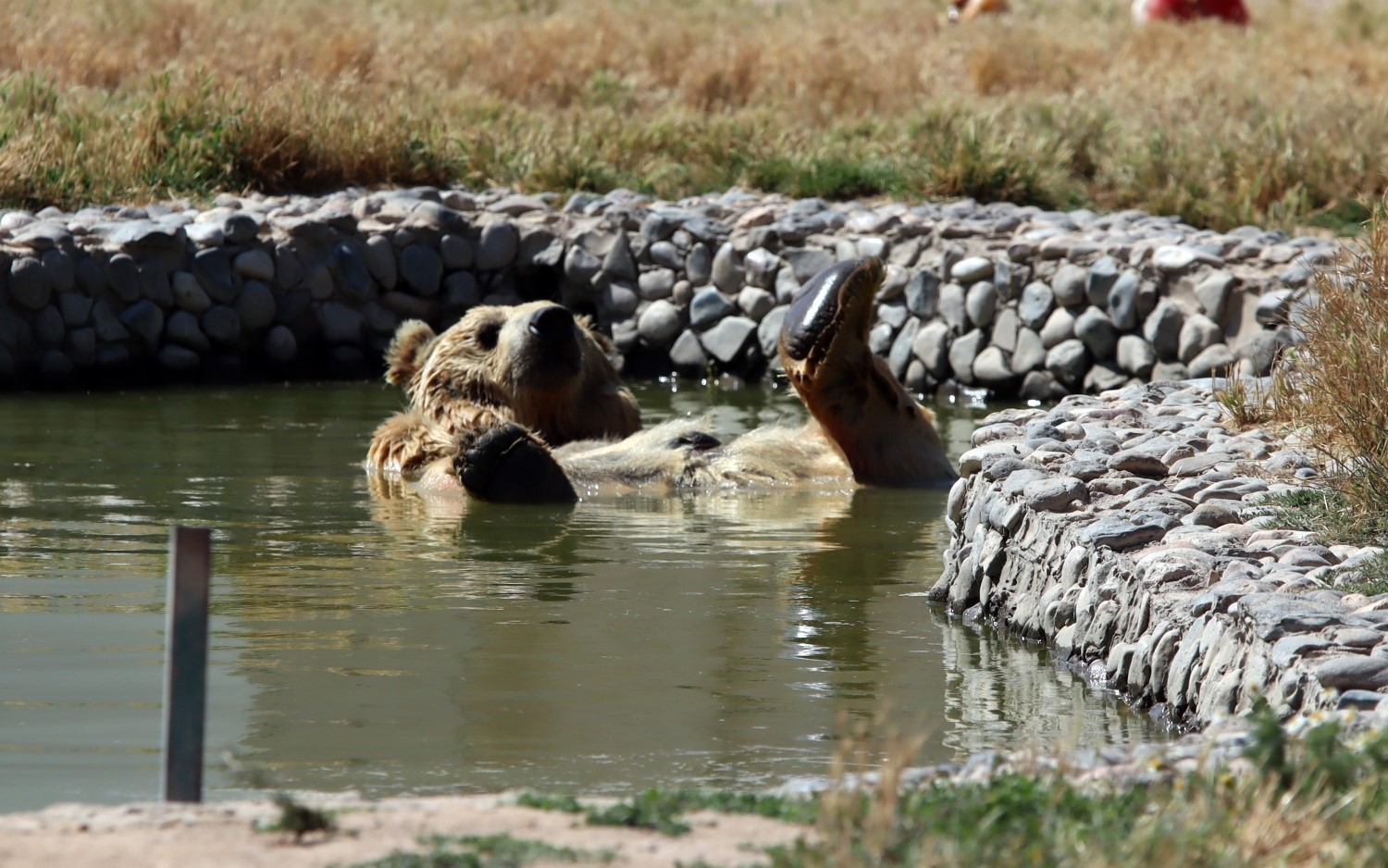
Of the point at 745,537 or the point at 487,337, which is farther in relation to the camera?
the point at 487,337

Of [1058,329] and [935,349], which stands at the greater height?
[1058,329]

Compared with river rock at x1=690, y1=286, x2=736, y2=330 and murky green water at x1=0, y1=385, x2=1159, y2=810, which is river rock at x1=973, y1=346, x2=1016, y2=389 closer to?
river rock at x1=690, y1=286, x2=736, y2=330

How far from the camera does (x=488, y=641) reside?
603 centimetres

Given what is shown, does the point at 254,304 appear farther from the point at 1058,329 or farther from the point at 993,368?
the point at 1058,329

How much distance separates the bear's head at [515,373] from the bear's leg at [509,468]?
41 cm

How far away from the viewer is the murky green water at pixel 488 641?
4.74 meters

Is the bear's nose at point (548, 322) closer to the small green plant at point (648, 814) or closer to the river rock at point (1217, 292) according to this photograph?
the river rock at point (1217, 292)

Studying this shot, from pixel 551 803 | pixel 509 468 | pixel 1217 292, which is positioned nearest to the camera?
pixel 551 803

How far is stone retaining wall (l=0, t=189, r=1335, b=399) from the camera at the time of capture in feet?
42.8

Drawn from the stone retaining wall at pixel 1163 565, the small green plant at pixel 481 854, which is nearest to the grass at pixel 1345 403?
the stone retaining wall at pixel 1163 565

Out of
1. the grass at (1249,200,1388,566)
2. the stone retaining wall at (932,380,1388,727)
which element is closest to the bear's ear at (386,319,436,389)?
the stone retaining wall at (932,380,1388,727)

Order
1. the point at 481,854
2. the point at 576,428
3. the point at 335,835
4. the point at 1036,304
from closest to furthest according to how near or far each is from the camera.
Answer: the point at 481,854 < the point at 335,835 < the point at 576,428 < the point at 1036,304

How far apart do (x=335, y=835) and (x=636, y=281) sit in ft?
37.4

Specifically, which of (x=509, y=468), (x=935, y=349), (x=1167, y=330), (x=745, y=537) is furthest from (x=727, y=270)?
(x=745, y=537)
